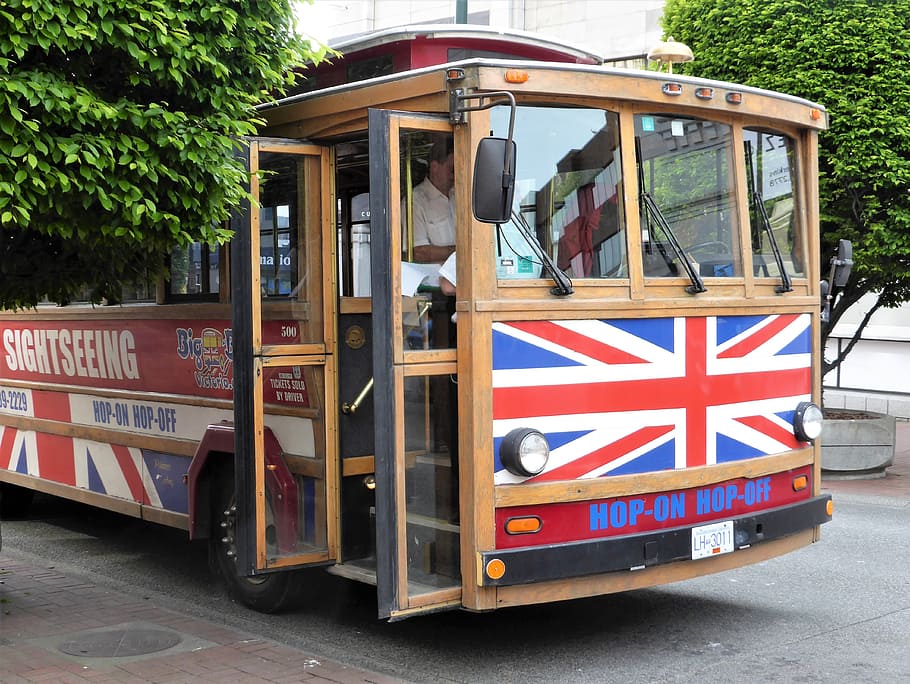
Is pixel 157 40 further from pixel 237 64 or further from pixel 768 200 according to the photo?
pixel 768 200

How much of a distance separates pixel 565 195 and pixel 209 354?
259cm

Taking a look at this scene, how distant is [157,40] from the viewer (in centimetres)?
472

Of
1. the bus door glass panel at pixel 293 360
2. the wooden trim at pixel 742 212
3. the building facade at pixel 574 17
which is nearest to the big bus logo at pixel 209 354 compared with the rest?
the bus door glass panel at pixel 293 360

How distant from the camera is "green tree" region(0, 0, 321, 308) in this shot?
4445 mm

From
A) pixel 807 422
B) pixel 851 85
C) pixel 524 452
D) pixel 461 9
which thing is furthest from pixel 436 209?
pixel 851 85

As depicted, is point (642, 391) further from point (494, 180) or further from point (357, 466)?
point (357, 466)

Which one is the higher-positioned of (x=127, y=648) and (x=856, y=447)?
(x=856, y=447)

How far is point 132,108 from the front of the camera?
4.78 meters

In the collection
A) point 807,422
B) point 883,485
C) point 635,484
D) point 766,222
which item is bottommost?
point 883,485

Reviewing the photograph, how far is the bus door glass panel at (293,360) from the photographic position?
6.14 m

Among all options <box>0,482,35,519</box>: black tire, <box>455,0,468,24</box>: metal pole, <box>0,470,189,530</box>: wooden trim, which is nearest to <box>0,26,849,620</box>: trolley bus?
<box>0,470,189,530</box>: wooden trim

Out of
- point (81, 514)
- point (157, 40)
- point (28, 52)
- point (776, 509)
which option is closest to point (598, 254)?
point (776, 509)

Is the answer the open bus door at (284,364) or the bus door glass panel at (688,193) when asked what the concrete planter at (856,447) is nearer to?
the bus door glass panel at (688,193)

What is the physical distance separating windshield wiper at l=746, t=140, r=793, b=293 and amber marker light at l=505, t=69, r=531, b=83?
1.59 meters
